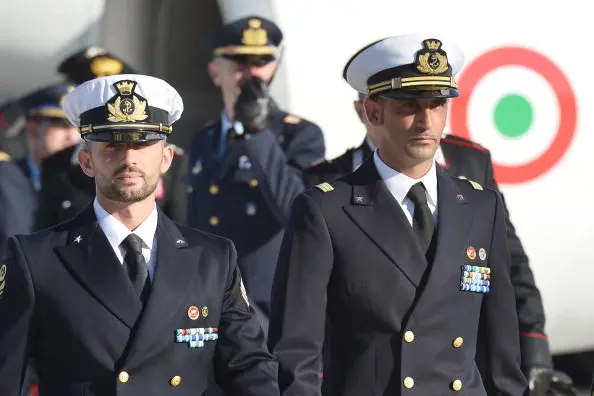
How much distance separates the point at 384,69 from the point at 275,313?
0.77 m

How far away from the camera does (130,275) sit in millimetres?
4324

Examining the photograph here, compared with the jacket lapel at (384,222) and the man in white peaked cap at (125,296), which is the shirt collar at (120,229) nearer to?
the man in white peaked cap at (125,296)

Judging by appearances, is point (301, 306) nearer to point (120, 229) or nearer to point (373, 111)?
point (120, 229)

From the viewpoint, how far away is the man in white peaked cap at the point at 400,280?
4.50 meters

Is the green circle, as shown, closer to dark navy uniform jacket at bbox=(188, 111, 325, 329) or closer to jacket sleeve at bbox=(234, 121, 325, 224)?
dark navy uniform jacket at bbox=(188, 111, 325, 329)

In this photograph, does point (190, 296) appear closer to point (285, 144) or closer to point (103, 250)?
point (103, 250)

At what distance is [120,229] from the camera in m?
4.32

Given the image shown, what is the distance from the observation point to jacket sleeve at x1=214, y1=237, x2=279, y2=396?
4.34m

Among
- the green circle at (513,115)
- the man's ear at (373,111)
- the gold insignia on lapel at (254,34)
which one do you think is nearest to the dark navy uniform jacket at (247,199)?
the gold insignia on lapel at (254,34)

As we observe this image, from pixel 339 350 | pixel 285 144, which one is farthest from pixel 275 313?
pixel 285 144

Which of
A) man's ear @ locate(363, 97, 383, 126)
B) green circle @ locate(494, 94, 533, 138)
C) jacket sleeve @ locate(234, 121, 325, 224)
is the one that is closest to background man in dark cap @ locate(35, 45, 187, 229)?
jacket sleeve @ locate(234, 121, 325, 224)

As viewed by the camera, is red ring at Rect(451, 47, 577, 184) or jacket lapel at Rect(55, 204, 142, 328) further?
red ring at Rect(451, 47, 577, 184)

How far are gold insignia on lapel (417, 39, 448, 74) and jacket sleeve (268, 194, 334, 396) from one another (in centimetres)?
52

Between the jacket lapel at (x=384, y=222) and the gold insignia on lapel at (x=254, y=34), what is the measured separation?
103 inches
